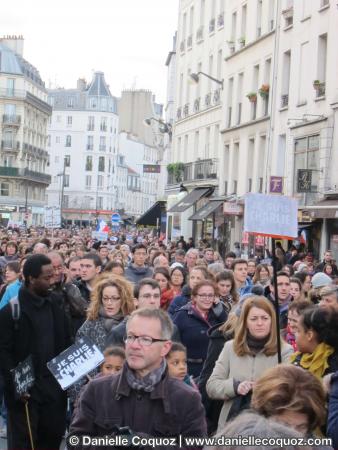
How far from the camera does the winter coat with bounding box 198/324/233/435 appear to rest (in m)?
7.93

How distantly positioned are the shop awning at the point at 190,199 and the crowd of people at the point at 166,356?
3191 centimetres

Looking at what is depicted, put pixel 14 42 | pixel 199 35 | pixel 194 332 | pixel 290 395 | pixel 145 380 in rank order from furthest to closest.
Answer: pixel 14 42 → pixel 199 35 → pixel 194 332 → pixel 145 380 → pixel 290 395

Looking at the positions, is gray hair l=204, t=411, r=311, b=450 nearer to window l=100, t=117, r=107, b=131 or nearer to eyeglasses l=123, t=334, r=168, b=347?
eyeglasses l=123, t=334, r=168, b=347

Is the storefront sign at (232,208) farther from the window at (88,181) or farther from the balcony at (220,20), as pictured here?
the window at (88,181)

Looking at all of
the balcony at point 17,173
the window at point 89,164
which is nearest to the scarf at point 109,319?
the balcony at point 17,173

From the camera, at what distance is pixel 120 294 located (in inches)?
356

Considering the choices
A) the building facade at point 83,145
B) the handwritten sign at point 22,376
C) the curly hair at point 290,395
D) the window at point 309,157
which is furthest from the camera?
the building facade at point 83,145

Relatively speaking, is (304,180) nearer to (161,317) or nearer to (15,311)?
(15,311)

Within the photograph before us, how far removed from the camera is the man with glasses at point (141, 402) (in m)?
4.90

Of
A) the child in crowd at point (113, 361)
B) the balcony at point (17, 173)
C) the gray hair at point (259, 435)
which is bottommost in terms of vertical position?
the child in crowd at point (113, 361)

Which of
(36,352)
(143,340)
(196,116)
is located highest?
(196,116)

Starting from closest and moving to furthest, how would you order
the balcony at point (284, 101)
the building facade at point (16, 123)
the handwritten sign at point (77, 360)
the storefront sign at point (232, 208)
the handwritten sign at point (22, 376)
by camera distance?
the handwritten sign at point (77, 360) < the handwritten sign at point (22, 376) < the balcony at point (284, 101) < the storefront sign at point (232, 208) < the building facade at point (16, 123)

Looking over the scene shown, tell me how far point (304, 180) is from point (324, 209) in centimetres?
266

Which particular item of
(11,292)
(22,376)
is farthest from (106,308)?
(11,292)
